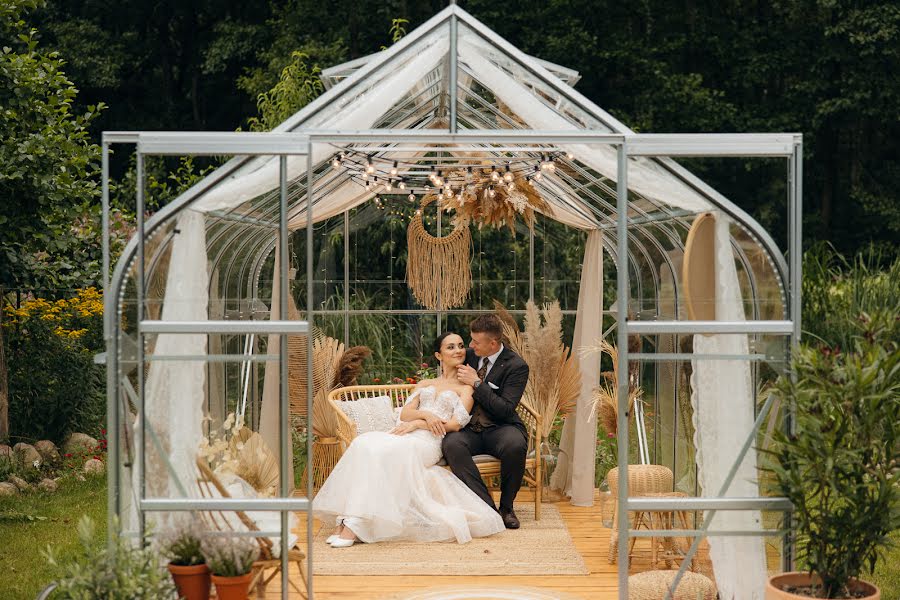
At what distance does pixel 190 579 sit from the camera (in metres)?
4.52

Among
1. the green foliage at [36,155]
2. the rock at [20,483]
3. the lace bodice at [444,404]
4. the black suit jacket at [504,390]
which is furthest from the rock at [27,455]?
the black suit jacket at [504,390]

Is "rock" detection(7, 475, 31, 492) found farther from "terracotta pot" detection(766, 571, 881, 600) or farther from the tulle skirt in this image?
"terracotta pot" detection(766, 571, 881, 600)

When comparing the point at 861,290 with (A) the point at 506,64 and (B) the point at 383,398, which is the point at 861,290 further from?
(A) the point at 506,64

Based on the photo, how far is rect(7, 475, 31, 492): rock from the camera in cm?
795

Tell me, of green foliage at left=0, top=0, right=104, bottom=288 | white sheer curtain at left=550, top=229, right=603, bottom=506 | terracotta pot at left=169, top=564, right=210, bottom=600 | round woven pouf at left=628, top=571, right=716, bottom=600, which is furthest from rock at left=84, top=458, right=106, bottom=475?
round woven pouf at left=628, top=571, right=716, bottom=600

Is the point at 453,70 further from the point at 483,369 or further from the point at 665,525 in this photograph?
the point at 483,369

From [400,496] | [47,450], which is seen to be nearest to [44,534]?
[47,450]

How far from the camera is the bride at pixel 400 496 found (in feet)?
21.0

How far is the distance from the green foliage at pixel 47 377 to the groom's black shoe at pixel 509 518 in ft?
13.9

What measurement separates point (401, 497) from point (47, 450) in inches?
149

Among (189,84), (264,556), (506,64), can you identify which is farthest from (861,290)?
(189,84)

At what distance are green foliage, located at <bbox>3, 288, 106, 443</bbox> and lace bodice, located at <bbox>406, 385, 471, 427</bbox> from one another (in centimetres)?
358

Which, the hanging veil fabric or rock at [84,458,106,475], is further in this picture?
the hanging veil fabric

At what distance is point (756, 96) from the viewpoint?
16.7m
